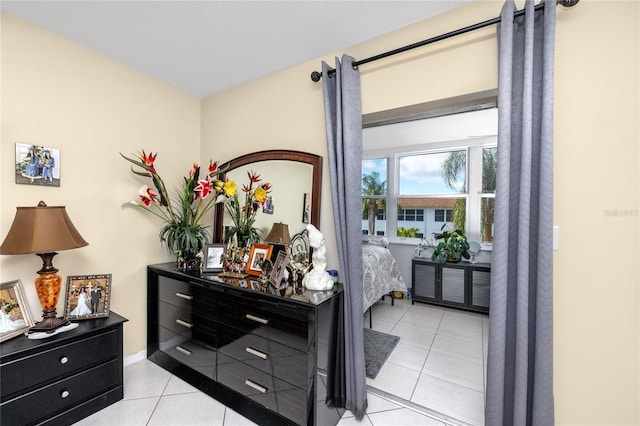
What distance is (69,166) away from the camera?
1.92 meters

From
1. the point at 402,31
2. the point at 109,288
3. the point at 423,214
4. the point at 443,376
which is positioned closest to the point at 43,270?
the point at 109,288

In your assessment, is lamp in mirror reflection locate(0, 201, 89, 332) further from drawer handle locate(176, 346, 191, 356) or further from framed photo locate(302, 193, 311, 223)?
framed photo locate(302, 193, 311, 223)

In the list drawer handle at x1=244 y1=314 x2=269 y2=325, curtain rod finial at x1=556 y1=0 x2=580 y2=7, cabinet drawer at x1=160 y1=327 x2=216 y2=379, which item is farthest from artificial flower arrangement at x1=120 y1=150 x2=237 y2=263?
curtain rod finial at x1=556 y1=0 x2=580 y2=7

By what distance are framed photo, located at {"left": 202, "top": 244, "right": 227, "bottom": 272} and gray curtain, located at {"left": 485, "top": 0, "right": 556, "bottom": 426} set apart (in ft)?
6.21

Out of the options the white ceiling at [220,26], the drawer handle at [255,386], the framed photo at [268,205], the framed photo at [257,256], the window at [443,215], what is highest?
the white ceiling at [220,26]

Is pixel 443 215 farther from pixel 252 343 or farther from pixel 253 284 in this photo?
pixel 252 343

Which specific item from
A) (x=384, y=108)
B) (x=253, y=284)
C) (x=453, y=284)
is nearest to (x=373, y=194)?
(x=453, y=284)

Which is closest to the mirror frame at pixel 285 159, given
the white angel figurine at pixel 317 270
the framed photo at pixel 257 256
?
the white angel figurine at pixel 317 270

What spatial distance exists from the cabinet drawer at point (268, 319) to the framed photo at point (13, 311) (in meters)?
1.11

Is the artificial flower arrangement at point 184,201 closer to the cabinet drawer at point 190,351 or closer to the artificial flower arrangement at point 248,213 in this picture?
the artificial flower arrangement at point 248,213

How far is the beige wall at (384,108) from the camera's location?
4.03ft

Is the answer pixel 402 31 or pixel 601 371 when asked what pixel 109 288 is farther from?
pixel 601 371

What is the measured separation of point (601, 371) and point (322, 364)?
53.3 inches

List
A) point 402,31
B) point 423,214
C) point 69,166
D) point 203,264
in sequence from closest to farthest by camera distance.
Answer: point 402,31 < point 69,166 < point 203,264 < point 423,214
